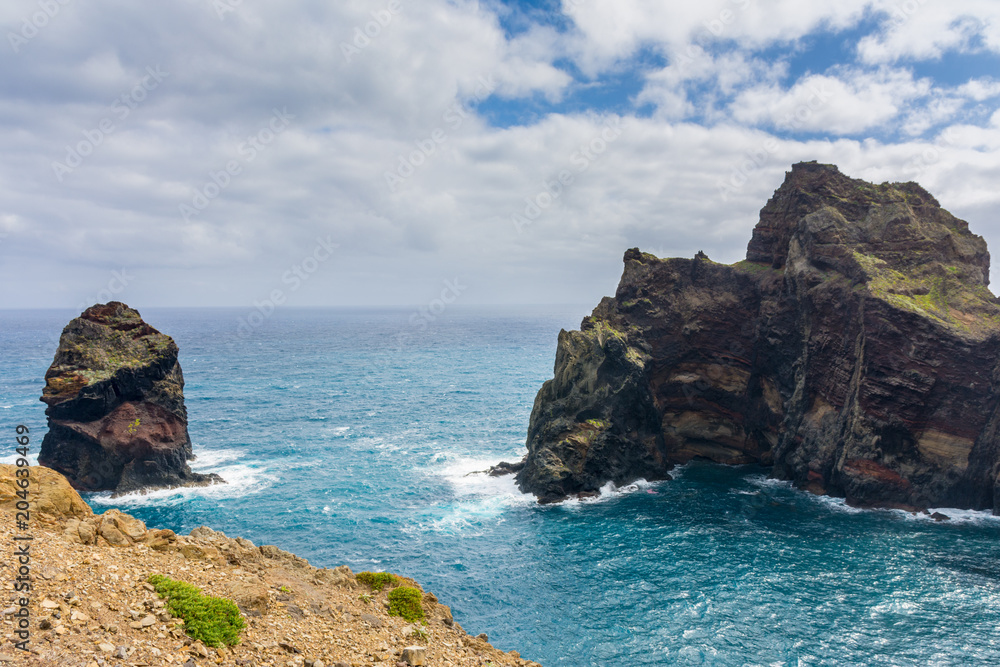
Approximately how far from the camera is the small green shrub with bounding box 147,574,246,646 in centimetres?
1684

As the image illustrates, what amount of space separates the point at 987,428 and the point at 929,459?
19.2 ft

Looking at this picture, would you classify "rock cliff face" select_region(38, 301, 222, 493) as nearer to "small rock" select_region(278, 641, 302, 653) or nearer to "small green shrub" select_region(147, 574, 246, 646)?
"small green shrub" select_region(147, 574, 246, 646)

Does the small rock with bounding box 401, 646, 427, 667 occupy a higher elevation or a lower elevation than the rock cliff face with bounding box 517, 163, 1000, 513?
lower

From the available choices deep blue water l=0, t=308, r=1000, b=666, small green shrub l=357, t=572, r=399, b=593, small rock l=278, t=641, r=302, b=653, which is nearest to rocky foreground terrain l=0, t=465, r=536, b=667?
small rock l=278, t=641, r=302, b=653

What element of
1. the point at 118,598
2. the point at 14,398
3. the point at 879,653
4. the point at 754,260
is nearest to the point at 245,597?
the point at 118,598

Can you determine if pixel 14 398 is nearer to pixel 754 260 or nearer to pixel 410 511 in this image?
pixel 410 511

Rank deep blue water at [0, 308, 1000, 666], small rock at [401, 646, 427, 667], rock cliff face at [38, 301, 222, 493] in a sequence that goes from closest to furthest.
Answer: small rock at [401, 646, 427, 667] → deep blue water at [0, 308, 1000, 666] → rock cliff face at [38, 301, 222, 493]

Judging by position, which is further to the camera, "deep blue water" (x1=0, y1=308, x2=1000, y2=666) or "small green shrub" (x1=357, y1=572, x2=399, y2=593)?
"deep blue water" (x1=0, y1=308, x2=1000, y2=666)

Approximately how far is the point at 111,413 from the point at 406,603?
59690 millimetres

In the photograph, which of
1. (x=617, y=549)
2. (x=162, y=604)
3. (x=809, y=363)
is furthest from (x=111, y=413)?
(x=809, y=363)

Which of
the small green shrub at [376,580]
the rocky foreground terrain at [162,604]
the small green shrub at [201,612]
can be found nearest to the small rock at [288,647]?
the rocky foreground terrain at [162,604]

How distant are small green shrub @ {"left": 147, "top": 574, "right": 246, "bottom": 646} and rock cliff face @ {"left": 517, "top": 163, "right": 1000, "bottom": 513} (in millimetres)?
48631

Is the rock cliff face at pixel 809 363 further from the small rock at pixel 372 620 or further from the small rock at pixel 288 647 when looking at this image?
the small rock at pixel 288 647

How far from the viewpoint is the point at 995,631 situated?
1489 inches
